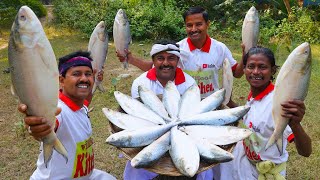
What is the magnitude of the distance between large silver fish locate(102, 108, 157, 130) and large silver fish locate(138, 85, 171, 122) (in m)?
0.19

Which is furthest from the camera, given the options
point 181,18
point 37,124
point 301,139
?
point 181,18

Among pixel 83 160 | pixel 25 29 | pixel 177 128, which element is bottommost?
pixel 83 160

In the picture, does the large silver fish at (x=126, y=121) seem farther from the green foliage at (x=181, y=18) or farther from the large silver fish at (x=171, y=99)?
the green foliage at (x=181, y=18)

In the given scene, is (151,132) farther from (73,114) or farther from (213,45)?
(213,45)

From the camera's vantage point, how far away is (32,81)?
76.0 inches

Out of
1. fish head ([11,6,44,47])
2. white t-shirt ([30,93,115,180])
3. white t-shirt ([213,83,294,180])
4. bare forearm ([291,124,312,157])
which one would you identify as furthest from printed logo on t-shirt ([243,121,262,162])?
fish head ([11,6,44,47])

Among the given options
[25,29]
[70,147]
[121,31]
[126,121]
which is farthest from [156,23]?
[25,29]

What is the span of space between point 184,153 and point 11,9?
1259 centimetres

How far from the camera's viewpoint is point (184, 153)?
2.59 metres

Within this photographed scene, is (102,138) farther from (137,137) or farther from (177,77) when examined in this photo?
(137,137)

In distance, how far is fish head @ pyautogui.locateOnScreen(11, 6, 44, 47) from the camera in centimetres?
179

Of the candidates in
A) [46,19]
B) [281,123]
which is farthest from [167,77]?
[46,19]

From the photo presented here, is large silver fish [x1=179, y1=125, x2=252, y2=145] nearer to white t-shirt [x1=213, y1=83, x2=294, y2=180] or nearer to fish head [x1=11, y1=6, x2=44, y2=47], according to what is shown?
white t-shirt [x1=213, y1=83, x2=294, y2=180]

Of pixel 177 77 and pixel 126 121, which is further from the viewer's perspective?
pixel 177 77
